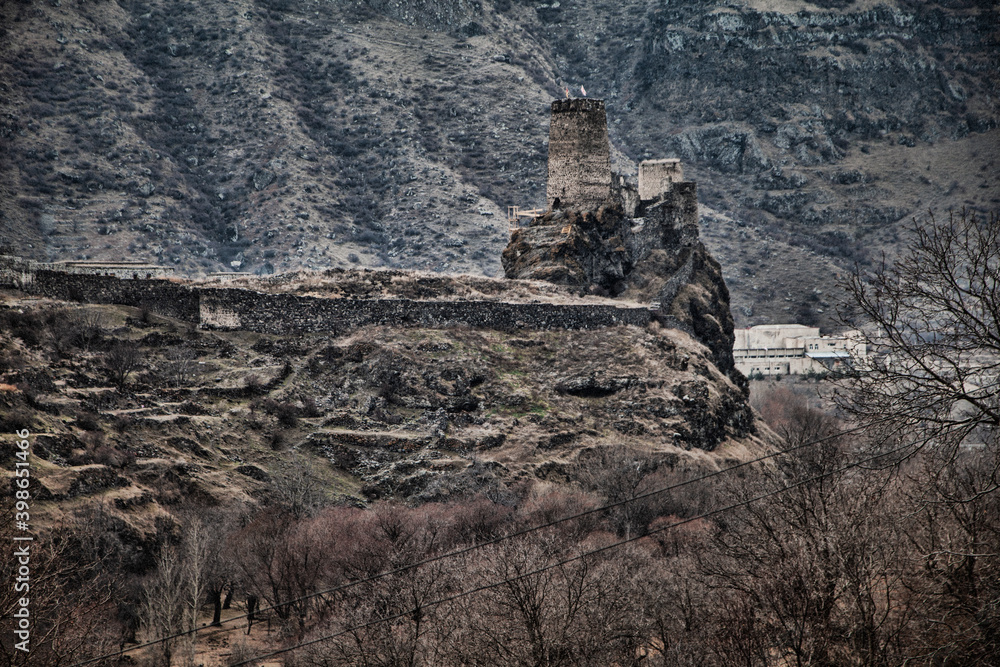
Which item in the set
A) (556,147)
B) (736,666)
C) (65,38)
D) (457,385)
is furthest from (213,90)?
(736,666)

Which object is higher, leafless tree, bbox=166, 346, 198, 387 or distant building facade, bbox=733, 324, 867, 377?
leafless tree, bbox=166, 346, 198, 387

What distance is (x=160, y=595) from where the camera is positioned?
30312mm

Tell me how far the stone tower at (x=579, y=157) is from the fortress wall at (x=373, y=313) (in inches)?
317

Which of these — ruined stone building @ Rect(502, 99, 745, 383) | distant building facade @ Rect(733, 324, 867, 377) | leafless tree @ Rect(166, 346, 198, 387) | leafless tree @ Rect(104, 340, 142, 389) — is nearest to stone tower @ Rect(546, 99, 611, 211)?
ruined stone building @ Rect(502, 99, 745, 383)

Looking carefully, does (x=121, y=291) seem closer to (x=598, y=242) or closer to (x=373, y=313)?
(x=373, y=313)

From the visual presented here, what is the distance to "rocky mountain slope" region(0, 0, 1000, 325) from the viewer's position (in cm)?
11538

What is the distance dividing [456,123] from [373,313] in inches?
3708

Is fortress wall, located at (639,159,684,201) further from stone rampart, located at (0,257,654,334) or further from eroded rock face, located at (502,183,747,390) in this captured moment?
stone rampart, located at (0,257,654,334)

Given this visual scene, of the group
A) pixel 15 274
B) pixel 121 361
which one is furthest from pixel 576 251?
pixel 15 274

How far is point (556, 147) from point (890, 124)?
130 m

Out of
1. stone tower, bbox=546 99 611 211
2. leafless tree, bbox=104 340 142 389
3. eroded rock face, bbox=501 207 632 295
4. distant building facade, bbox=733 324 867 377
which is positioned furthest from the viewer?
distant building facade, bbox=733 324 867 377

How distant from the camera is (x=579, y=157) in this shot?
55.8 meters

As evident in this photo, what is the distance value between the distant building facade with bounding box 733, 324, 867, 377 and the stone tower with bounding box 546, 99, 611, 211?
169ft

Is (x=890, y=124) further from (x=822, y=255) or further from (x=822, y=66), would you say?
(x=822, y=255)
